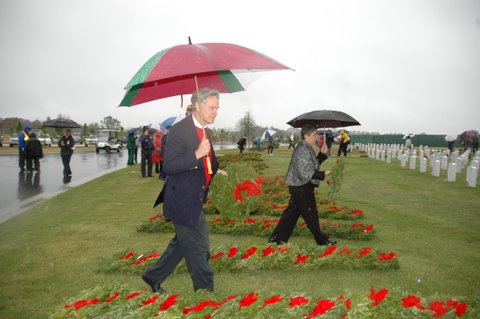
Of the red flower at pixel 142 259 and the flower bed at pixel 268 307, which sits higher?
the flower bed at pixel 268 307

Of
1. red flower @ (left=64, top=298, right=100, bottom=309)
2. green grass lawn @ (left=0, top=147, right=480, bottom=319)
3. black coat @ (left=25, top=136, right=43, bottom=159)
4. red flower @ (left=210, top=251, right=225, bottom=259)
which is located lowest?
green grass lawn @ (left=0, top=147, right=480, bottom=319)

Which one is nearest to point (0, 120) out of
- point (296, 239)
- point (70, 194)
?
point (70, 194)

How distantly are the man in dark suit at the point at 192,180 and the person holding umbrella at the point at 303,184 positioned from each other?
237cm

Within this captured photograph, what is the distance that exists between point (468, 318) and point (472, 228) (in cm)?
511

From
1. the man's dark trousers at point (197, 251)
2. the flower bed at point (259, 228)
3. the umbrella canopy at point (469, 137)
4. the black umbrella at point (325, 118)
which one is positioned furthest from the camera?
the umbrella canopy at point (469, 137)

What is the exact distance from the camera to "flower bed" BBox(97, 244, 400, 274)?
480 cm

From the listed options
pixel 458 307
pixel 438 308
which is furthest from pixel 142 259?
pixel 458 307

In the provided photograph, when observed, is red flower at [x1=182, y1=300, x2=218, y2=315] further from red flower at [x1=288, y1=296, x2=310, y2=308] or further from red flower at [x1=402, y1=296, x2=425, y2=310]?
red flower at [x1=402, y1=296, x2=425, y2=310]

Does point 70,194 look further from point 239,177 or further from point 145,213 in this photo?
point 239,177

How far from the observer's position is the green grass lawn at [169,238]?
14.1ft

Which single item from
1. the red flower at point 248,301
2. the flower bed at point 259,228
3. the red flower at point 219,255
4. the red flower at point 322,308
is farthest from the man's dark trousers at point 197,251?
the flower bed at point 259,228

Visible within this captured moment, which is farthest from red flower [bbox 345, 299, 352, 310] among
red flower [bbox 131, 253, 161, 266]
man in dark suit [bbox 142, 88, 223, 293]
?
red flower [bbox 131, 253, 161, 266]

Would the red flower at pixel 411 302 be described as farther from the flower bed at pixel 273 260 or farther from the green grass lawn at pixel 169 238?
the flower bed at pixel 273 260

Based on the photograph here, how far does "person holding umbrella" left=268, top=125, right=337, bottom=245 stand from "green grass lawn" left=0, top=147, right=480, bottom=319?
68 centimetres
